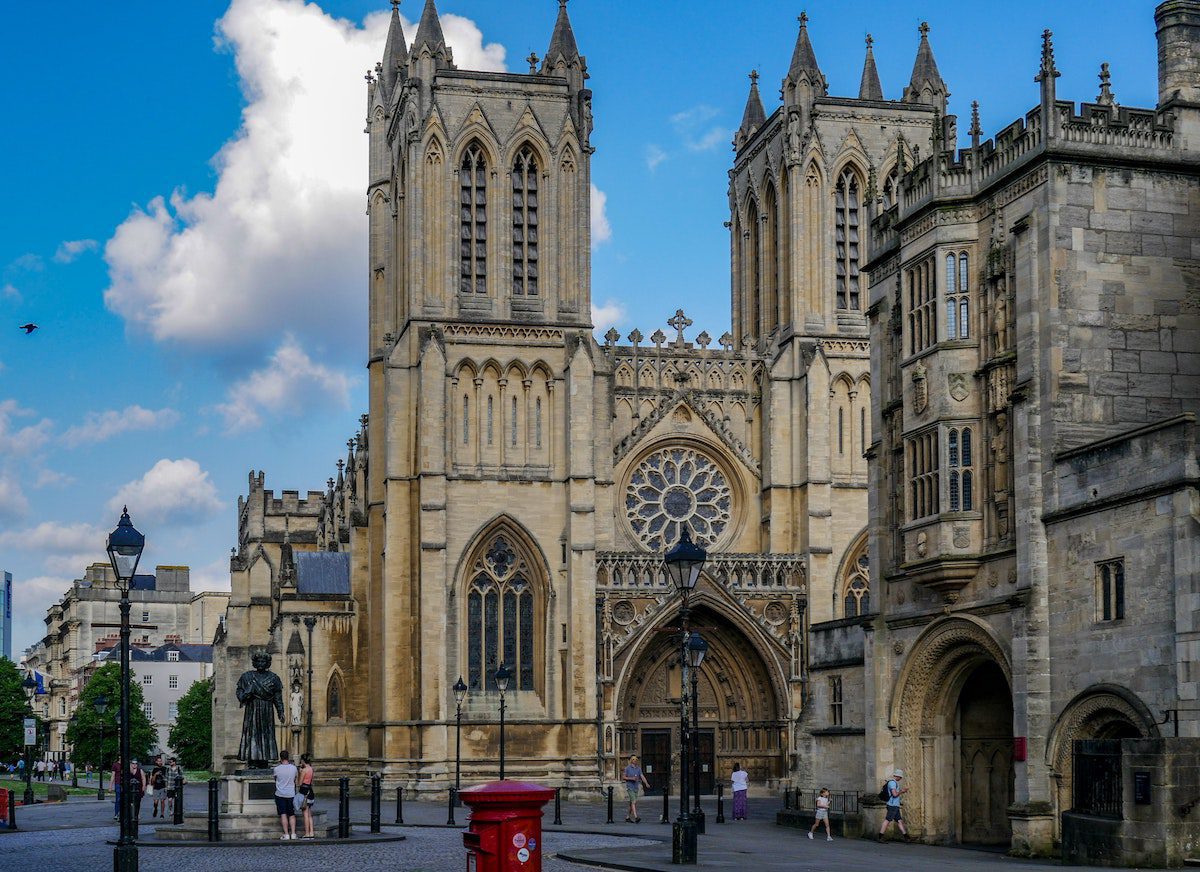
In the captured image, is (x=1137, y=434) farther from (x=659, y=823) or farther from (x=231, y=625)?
(x=231, y=625)

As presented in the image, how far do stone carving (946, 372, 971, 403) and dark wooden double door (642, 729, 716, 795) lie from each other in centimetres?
2889

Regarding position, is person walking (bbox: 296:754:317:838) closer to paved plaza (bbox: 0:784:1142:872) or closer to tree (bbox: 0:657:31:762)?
paved plaza (bbox: 0:784:1142:872)

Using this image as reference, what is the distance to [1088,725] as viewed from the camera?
96.9ft

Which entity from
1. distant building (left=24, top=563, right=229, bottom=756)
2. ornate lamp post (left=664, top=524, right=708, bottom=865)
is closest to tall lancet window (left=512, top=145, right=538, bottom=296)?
ornate lamp post (left=664, top=524, right=708, bottom=865)

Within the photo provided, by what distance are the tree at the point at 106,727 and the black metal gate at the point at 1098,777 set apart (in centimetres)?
8500

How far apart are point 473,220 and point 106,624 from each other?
10223 centimetres

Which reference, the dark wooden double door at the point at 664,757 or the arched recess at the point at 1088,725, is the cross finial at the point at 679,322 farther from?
the arched recess at the point at 1088,725

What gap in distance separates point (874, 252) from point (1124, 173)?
6.82 metres

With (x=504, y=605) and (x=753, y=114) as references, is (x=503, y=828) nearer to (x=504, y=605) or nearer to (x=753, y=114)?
(x=504, y=605)

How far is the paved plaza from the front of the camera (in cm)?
2619

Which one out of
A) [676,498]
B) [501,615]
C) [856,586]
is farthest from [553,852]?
[676,498]

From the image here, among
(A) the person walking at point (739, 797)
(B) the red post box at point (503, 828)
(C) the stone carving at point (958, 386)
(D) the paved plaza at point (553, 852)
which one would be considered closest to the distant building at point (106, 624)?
(A) the person walking at point (739, 797)

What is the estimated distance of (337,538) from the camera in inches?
2899

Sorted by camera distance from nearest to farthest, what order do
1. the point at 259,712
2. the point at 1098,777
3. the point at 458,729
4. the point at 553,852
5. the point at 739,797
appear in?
the point at 1098,777 < the point at 553,852 < the point at 259,712 < the point at 739,797 < the point at 458,729
